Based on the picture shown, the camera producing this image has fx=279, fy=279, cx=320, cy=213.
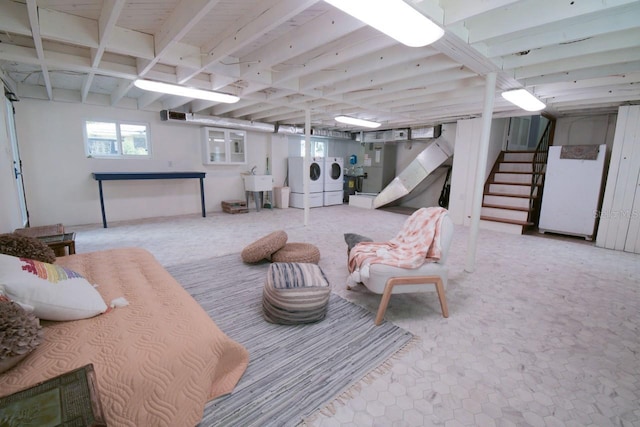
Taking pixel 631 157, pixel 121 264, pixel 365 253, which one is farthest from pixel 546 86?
pixel 121 264

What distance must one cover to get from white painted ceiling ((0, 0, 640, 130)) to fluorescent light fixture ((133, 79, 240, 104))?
0.32ft

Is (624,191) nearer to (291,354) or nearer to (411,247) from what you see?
(411,247)

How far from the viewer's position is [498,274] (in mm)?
3342

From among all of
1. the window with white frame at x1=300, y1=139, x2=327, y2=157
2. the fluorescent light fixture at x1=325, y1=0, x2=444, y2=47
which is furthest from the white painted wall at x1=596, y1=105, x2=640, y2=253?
the window with white frame at x1=300, y1=139, x2=327, y2=157

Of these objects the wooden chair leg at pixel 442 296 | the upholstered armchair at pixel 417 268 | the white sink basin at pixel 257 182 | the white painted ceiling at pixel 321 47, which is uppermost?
the white painted ceiling at pixel 321 47

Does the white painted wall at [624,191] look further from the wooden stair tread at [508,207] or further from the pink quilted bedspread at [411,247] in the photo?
the pink quilted bedspread at [411,247]

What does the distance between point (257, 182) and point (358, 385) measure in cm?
592

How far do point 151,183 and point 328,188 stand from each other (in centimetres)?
450

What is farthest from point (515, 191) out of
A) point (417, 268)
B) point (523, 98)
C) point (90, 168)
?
point (90, 168)

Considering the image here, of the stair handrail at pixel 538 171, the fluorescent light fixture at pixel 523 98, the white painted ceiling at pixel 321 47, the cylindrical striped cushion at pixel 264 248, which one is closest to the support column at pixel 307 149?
the white painted ceiling at pixel 321 47

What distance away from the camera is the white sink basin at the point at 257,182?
6.96 meters

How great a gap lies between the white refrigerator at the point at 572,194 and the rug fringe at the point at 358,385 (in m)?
5.05

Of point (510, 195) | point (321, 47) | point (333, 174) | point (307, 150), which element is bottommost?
point (510, 195)

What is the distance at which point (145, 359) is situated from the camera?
113cm
